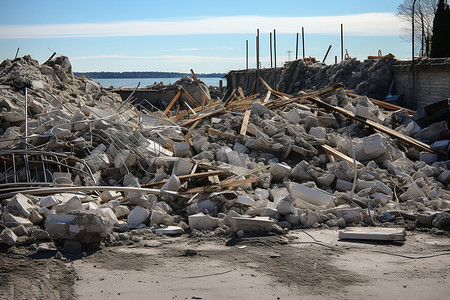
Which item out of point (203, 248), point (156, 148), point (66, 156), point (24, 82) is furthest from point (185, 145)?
point (24, 82)

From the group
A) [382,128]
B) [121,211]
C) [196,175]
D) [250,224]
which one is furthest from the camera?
[382,128]

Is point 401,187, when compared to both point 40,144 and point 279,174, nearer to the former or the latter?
point 279,174

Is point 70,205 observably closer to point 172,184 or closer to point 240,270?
point 172,184

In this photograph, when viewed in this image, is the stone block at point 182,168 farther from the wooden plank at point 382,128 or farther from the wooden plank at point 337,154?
the wooden plank at point 382,128

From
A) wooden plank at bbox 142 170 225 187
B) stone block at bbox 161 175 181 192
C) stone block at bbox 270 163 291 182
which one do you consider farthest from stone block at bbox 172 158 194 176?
stone block at bbox 270 163 291 182

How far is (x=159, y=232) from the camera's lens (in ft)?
18.7

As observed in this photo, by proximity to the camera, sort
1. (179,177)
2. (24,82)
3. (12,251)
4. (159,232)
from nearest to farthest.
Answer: (12,251)
(159,232)
(179,177)
(24,82)

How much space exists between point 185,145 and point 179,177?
125 centimetres

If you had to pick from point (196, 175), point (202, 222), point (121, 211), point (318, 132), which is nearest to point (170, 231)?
point (202, 222)

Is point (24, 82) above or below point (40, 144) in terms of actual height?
above

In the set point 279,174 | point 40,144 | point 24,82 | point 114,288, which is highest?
point 24,82

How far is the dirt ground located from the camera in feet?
13.1

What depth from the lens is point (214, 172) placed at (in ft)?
22.9

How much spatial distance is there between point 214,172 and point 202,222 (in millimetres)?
1272
